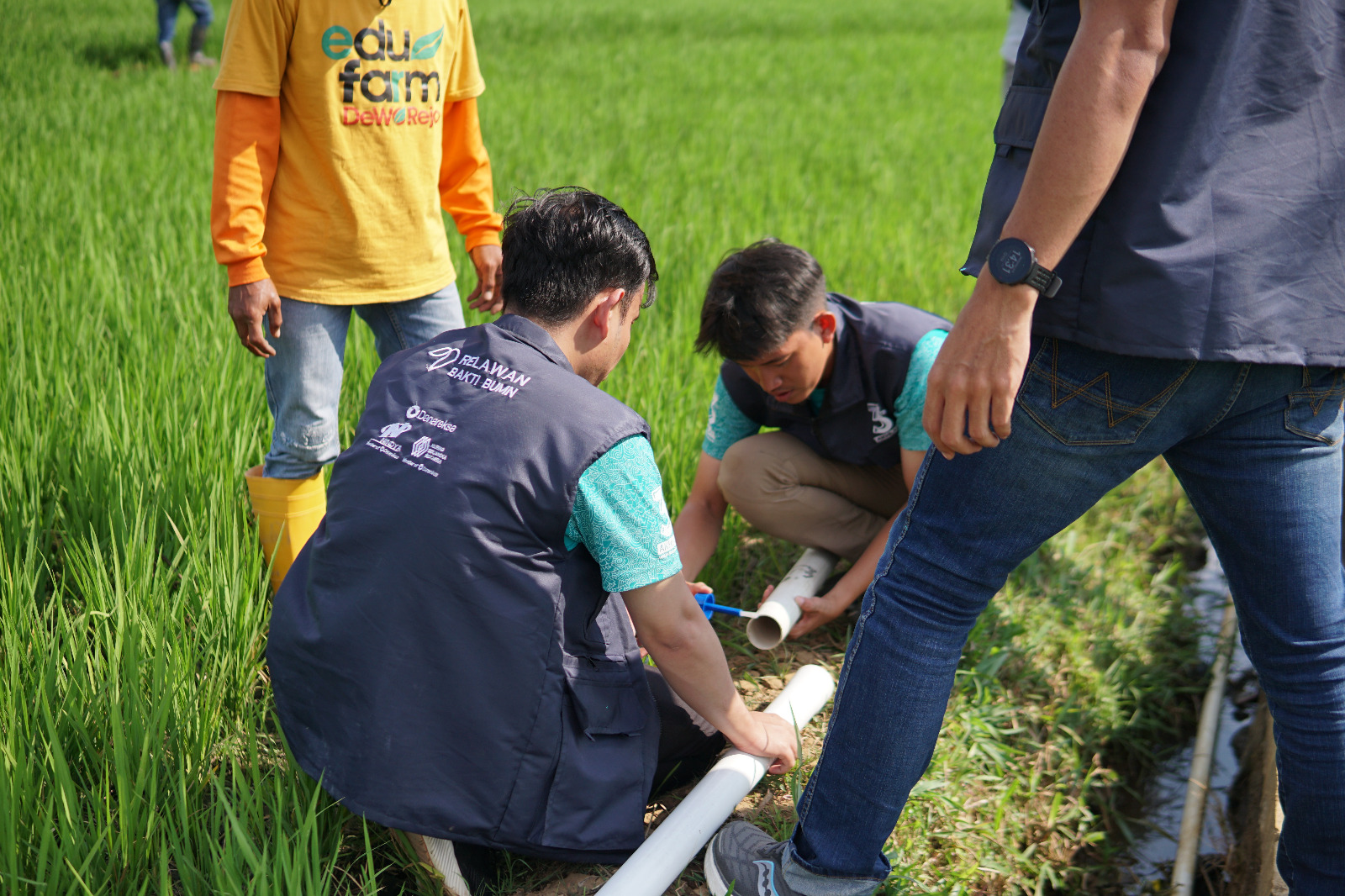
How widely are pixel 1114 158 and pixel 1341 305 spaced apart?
13.5 inches

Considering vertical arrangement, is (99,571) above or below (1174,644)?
above

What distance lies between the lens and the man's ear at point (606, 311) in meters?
1.56

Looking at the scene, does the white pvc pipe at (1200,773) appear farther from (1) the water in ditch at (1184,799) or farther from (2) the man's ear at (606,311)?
(2) the man's ear at (606,311)

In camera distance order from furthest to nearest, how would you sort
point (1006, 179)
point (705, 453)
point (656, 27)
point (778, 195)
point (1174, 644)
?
point (656, 27)
point (778, 195)
point (1174, 644)
point (705, 453)
point (1006, 179)

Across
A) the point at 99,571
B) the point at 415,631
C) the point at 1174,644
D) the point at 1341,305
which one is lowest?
the point at 1174,644

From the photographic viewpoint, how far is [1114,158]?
1021mm

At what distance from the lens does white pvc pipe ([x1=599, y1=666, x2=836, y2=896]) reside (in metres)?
1.43

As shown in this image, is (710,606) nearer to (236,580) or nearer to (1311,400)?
(236,580)

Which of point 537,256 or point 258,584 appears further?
point 258,584

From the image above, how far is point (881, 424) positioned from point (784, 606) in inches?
18.3

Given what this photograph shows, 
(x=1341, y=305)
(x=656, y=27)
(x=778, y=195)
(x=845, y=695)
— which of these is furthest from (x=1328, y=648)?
(x=656, y=27)

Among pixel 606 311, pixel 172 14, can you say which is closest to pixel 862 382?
pixel 606 311

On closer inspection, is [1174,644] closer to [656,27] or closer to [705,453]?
[705,453]

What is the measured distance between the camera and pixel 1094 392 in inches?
44.4
